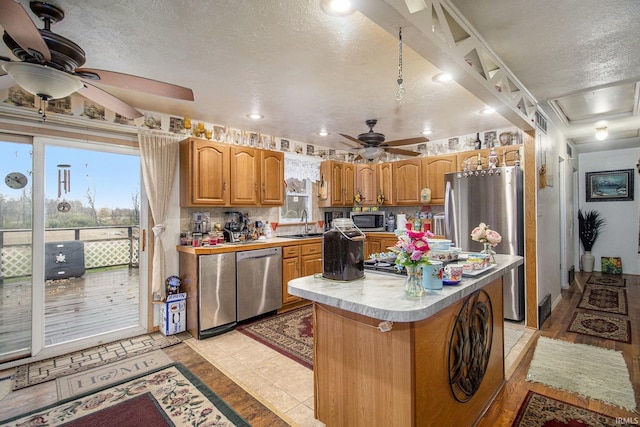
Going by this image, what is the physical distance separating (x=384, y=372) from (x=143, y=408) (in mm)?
1808

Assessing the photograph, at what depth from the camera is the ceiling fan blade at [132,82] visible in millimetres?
1780

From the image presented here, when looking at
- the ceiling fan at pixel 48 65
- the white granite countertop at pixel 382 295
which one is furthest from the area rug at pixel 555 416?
the ceiling fan at pixel 48 65

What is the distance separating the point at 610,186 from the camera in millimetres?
6305

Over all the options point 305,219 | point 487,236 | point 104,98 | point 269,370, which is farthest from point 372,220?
point 104,98

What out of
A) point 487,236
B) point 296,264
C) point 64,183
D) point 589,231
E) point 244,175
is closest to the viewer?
point 487,236

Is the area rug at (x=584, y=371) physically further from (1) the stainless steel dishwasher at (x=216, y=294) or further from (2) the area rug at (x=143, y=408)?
(1) the stainless steel dishwasher at (x=216, y=294)

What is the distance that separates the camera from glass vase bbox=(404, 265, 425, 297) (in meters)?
1.49

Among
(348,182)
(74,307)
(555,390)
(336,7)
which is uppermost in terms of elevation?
(336,7)

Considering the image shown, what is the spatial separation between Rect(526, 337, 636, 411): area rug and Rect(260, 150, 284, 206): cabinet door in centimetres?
345

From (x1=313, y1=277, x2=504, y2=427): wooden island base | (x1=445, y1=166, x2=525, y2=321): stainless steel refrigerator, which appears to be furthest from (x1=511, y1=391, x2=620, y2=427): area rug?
(x1=445, y1=166, x2=525, y2=321): stainless steel refrigerator

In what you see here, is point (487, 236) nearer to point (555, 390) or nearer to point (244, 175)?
point (555, 390)

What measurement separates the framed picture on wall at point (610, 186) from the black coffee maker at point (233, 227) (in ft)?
24.2

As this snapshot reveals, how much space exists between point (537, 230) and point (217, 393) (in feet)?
12.2

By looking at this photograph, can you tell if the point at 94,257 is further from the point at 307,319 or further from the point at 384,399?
the point at 384,399
